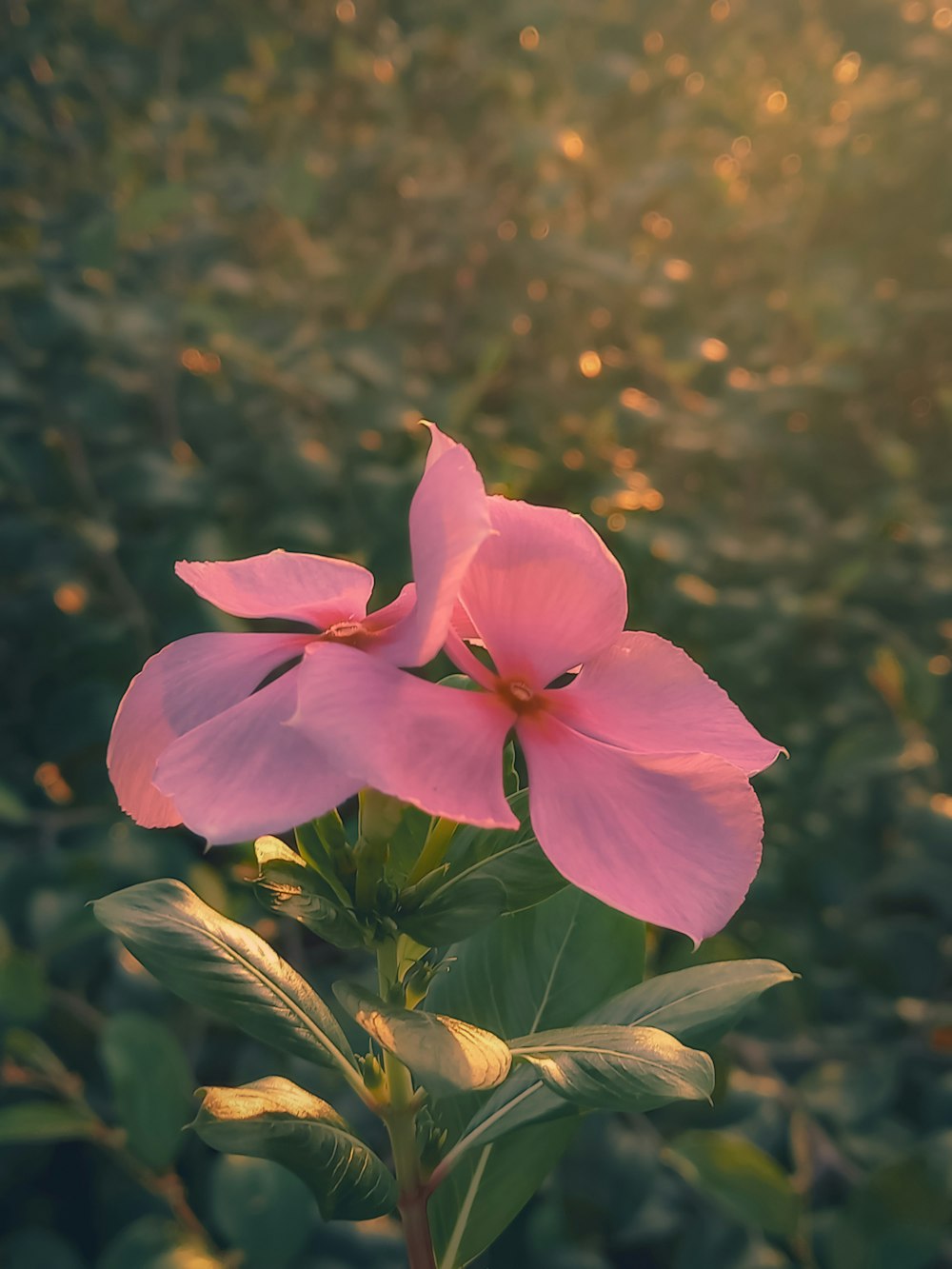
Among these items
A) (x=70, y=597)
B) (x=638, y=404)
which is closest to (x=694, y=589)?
(x=638, y=404)

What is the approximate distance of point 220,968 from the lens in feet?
1.39

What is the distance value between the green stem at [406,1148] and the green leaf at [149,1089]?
0.60 metres

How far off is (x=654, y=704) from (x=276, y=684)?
0.13m

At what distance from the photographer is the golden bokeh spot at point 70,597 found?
1.32m

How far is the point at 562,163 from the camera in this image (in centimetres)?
172

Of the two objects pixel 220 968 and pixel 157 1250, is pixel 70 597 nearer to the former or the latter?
pixel 157 1250

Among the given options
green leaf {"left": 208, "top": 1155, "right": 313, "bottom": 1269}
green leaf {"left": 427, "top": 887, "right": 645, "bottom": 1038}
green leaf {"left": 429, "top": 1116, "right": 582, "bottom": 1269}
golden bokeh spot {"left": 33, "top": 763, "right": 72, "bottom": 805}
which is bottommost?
golden bokeh spot {"left": 33, "top": 763, "right": 72, "bottom": 805}

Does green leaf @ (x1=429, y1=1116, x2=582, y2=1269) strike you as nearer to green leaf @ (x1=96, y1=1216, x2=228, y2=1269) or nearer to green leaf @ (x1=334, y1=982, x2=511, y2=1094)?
green leaf @ (x1=334, y1=982, x2=511, y2=1094)

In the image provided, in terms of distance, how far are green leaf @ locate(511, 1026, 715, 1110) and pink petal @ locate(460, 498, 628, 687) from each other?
14cm

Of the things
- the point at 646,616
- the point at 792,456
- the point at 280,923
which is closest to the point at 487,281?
the point at 792,456

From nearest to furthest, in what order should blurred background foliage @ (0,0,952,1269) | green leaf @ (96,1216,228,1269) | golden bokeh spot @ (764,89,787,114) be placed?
green leaf @ (96,1216,228,1269) → blurred background foliage @ (0,0,952,1269) → golden bokeh spot @ (764,89,787,114)

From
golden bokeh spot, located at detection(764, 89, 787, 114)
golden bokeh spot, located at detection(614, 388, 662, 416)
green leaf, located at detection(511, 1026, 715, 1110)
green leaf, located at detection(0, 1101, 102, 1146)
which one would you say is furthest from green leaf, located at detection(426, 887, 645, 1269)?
golden bokeh spot, located at detection(764, 89, 787, 114)

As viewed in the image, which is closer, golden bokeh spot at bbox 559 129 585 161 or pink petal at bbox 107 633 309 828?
pink petal at bbox 107 633 309 828

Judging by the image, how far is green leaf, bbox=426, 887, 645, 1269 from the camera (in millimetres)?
508
